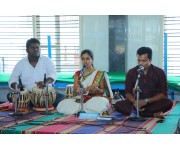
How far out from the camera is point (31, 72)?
535cm

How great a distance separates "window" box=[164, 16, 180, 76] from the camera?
284 inches

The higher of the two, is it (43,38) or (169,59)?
(43,38)

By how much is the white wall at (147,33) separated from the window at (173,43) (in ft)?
0.74

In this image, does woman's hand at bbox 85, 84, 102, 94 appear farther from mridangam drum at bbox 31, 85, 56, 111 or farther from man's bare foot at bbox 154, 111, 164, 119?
man's bare foot at bbox 154, 111, 164, 119

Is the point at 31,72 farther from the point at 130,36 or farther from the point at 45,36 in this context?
the point at 130,36

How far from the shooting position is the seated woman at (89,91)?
15.1 ft

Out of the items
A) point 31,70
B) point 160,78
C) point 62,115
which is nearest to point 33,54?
point 31,70

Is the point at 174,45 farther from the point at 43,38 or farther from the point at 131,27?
the point at 43,38

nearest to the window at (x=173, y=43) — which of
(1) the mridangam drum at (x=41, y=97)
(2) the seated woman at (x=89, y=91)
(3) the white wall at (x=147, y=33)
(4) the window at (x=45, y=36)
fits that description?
(3) the white wall at (x=147, y=33)

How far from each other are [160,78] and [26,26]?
4.42 meters

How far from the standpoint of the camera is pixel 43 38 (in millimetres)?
7828

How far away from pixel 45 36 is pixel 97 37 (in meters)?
1.36

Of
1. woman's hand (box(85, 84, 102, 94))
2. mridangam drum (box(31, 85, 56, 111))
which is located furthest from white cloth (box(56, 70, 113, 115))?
mridangam drum (box(31, 85, 56, 111))

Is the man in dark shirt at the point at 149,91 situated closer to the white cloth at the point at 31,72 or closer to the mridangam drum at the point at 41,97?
the mridangam drum at the point at 41,97
